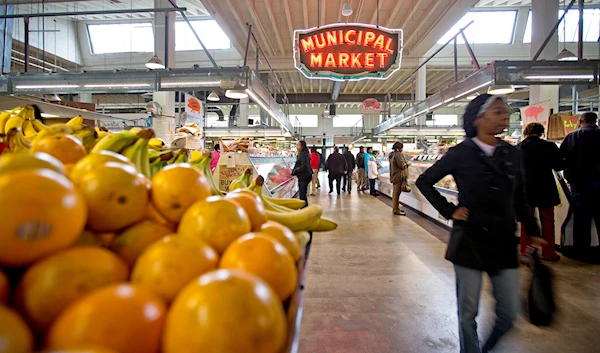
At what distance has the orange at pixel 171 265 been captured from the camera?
0.54 m

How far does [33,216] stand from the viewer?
48 cm

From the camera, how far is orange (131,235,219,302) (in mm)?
537

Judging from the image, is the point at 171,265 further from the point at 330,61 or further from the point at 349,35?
the point at 349,35

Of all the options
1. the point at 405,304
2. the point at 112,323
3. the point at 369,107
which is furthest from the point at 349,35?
the point at 369,107

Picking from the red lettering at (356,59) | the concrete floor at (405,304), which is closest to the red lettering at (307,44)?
the red lettering at (356,59)

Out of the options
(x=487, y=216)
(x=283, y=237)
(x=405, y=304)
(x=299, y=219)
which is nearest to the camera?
(x=283, y=237)

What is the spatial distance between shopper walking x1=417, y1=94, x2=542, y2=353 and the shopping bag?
111 millimetres

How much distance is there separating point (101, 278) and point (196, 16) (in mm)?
14623

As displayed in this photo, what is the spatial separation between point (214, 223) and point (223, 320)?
0.27 metres

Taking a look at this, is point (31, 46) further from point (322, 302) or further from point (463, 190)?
point (463, 190)

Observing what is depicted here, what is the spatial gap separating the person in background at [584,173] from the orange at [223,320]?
458 cm

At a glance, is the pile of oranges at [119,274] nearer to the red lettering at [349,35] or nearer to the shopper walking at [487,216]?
the shopper walking at [487,216]

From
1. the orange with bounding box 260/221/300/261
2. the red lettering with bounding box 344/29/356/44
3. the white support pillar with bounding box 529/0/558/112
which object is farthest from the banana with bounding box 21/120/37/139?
the white support pillar with bounding box 529/0/558/112

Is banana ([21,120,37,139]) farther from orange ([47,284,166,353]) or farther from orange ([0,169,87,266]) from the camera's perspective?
orange ([47,284,166,353])
